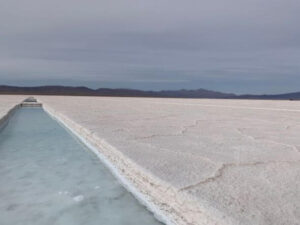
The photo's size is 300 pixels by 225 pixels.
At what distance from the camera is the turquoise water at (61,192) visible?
152cm

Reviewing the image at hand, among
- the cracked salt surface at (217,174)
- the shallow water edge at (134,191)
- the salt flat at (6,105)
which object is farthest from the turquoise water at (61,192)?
the salt flat at (6,105)

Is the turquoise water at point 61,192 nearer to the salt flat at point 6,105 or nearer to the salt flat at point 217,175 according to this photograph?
the salt flat at point 217,175

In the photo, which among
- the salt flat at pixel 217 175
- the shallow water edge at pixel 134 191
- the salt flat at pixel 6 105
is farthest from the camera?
the salt flat at pixel 6 105

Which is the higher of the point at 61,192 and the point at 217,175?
the point at 217,175

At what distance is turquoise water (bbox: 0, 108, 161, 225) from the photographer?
1523mm

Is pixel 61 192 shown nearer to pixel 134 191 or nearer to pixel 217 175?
pixel 134 191

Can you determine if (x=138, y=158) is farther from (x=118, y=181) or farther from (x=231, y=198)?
(x=231, y=198)

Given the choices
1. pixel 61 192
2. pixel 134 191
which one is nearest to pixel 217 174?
pixel 134 191

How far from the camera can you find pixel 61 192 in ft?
6.14

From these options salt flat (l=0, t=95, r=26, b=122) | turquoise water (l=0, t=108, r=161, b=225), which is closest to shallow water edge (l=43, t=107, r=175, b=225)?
turquoise water (l=0, t=108, r=161, b=225)

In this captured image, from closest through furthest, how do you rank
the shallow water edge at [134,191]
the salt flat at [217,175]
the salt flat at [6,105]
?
the salt flat at [217,175]
the shallow water edge at [134,191]
the salt flat at [6,105]

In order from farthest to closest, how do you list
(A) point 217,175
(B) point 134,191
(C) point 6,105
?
(C) point 6,105, (B) point 134,191, (A) point 217,175

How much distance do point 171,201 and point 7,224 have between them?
72 centimetres

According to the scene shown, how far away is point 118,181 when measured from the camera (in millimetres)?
2098
